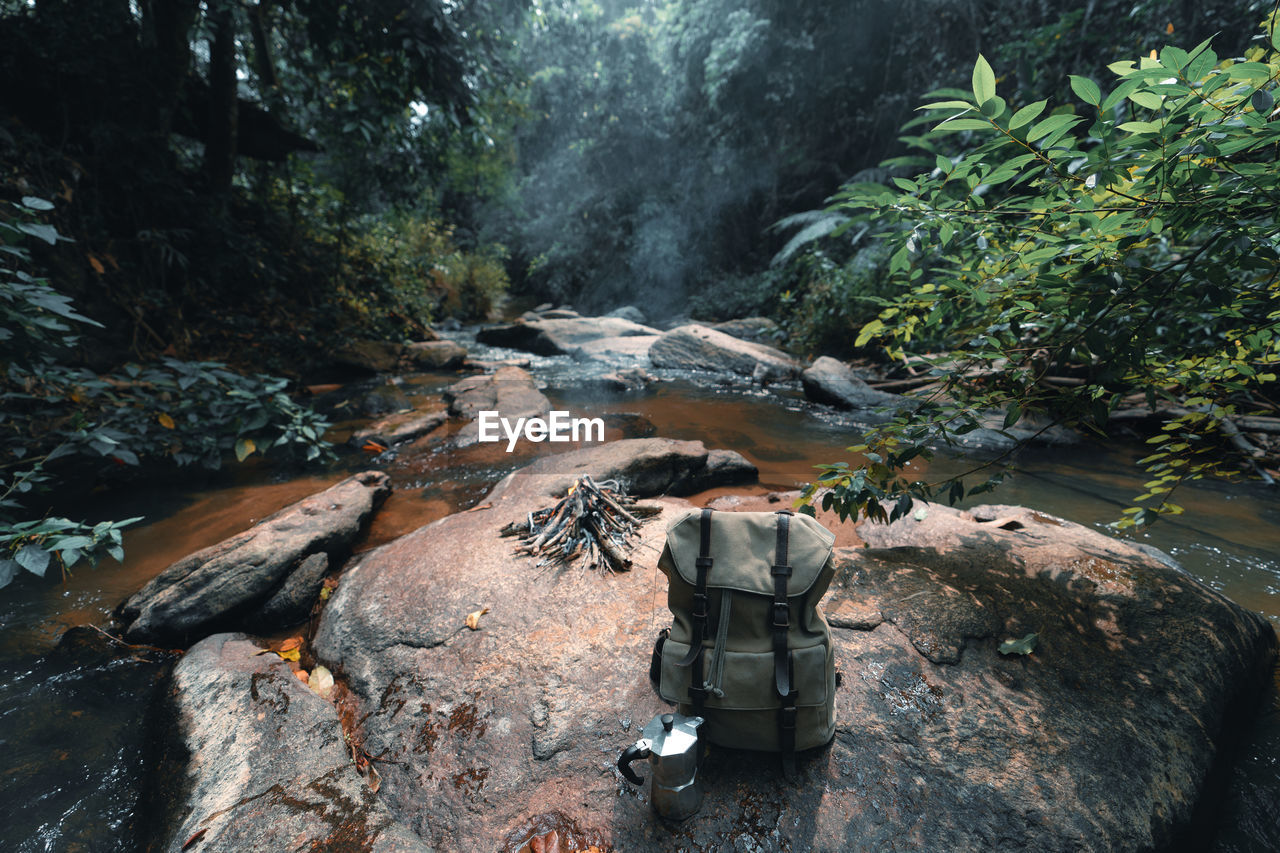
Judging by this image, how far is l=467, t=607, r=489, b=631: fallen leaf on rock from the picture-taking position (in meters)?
2.37

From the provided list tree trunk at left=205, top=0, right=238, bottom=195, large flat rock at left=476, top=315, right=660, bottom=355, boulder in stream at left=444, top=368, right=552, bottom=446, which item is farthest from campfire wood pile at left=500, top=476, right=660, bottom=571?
large flat rock at left=476, top=315, right=660, bottom=355

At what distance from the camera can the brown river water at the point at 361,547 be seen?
5.72 feet

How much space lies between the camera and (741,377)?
29.6ft

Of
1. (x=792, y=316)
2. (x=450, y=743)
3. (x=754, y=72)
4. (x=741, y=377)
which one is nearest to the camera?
(x=450, y=743)

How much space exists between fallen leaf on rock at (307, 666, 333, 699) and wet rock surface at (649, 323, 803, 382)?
7.49m

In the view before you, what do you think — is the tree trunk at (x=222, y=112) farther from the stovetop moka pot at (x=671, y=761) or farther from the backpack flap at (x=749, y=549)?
the stovetop moka pot at (x=671, y=761)

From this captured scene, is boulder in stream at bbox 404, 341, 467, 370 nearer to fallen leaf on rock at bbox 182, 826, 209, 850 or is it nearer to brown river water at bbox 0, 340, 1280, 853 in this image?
brown river water at bbox 0, 340, 1280, 853

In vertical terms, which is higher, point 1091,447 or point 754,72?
point 754,72

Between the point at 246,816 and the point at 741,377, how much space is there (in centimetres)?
842

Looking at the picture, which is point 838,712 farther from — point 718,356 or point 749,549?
point 718,356

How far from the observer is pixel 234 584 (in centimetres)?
267

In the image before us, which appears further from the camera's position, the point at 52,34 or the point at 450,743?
the point at 52,34

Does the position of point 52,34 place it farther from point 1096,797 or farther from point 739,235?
point 739,235

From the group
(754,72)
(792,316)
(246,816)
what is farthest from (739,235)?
(246,816)
